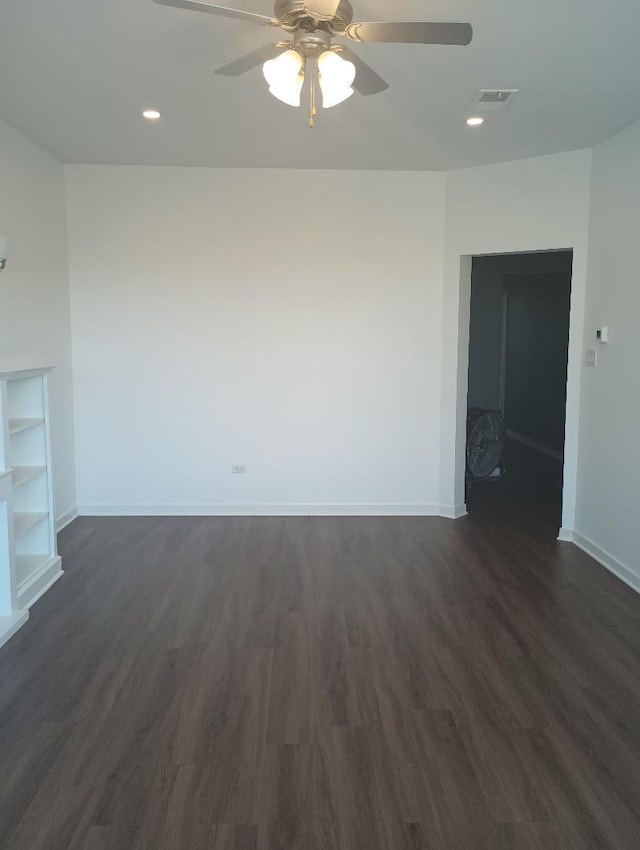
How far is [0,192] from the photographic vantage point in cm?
370

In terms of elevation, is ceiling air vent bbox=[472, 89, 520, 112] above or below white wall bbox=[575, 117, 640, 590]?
above

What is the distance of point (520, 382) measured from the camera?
312 inches

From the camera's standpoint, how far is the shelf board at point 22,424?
3.34m

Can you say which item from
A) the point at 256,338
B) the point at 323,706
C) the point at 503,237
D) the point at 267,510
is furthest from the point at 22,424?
the point at 503,237

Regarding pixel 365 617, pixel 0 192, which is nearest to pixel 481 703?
pixel 365 617

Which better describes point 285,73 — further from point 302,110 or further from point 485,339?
point 485,339

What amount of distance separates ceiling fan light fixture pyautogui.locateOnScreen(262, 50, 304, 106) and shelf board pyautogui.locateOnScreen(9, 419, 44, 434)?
2.26 meters

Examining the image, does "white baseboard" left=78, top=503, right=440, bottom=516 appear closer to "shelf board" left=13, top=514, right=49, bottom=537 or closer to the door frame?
the door frame

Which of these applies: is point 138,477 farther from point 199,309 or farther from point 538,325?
point 538,325

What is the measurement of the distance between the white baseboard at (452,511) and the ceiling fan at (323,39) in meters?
3.40

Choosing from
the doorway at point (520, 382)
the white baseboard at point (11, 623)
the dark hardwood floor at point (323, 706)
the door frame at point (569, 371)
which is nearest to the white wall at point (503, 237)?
the door frame at point (569, 371)

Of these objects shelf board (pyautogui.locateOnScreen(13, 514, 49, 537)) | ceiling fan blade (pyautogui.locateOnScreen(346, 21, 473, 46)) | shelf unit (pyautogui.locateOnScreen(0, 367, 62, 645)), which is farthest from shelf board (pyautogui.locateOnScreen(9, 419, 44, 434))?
ceiling fan blade (pyautogui.locateOnScreen(346, 21, 473, 46))

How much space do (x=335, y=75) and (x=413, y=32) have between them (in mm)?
311

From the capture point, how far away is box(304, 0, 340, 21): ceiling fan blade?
78.4 inches
